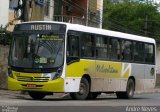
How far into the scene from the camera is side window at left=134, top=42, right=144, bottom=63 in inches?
1125

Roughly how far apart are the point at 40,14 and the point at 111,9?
137ft

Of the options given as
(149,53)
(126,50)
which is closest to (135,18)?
(149,53)

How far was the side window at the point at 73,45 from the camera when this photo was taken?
74.2ft

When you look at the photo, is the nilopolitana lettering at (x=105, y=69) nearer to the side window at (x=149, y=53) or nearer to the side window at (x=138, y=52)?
Answer: the side window at (x=138, y=52)

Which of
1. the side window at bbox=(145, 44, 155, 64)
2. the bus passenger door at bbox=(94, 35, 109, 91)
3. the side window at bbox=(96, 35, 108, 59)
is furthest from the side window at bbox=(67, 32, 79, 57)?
the side window at bbox=(145, 44, 155, 64)

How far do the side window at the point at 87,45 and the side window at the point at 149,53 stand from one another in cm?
606

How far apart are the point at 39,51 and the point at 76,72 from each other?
1771mm

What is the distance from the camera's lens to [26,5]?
27828 millimetres

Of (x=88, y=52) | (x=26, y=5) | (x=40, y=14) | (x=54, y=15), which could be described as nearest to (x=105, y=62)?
(x=88, y=52)

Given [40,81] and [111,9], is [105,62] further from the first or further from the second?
[111,9]

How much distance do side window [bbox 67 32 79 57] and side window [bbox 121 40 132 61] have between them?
4.54 meters

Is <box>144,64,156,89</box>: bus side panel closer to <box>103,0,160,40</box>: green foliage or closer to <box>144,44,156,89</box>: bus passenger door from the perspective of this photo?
<box>144,44,156,89</box>: bus passenger door

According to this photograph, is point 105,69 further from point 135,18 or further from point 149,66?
point 135,18

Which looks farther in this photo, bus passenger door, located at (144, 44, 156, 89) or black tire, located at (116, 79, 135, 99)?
bus passenger door, located at (144, 44, 156, 89)
